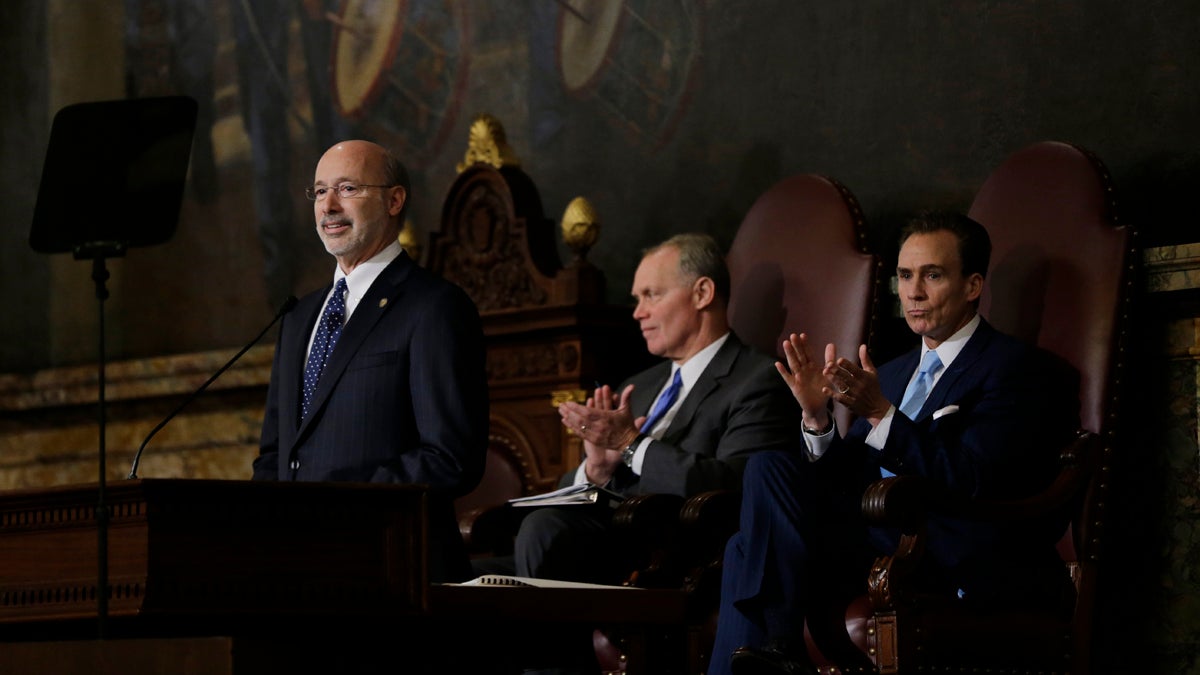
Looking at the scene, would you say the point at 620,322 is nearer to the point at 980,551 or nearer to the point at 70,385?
the point at 980,551

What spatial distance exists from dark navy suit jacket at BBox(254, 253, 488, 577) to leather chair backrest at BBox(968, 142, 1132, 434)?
1548 mm

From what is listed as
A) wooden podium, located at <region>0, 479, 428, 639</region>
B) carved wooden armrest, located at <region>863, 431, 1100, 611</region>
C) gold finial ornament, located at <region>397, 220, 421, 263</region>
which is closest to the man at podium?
wooden podium, located at <region>0, 479, 428, 639</region>

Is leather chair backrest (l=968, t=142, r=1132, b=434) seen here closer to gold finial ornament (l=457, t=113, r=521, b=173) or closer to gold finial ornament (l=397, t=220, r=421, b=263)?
gold finial ornament (l=457, t=113, r=521, b=173)

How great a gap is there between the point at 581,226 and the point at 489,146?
0.51m

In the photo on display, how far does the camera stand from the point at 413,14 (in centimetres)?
691

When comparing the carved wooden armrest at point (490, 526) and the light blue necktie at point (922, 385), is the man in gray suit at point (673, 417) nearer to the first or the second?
the carved wooden armrest at point (490, 526)

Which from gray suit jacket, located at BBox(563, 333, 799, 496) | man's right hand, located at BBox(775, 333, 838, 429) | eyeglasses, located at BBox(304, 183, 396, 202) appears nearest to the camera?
eyeglasses, located at BBox(304, 183, 396, 202)

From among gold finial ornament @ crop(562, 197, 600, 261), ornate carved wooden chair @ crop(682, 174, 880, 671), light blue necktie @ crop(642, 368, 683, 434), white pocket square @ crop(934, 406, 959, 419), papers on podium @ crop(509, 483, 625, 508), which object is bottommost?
papers on podium @ crop(509, 483, 625, 508)

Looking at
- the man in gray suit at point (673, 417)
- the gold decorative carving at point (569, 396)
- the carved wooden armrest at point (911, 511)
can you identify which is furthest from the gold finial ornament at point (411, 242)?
the carved wooden armrest at point (911, 511)

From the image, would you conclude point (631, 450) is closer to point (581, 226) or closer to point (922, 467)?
point (922, 467)

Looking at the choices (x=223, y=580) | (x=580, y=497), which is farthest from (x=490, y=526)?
(x=223, y=580)

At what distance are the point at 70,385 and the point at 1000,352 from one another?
471 centimetres

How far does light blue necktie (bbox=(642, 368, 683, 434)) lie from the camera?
505 cm

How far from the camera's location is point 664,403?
507cm
